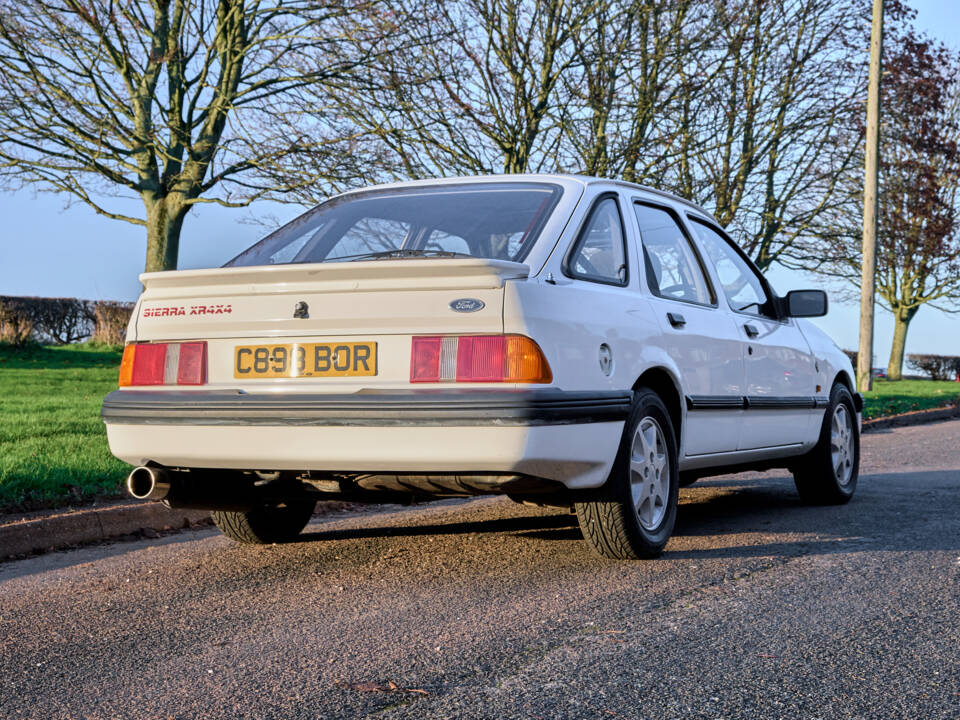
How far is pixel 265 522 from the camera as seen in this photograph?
5871mm

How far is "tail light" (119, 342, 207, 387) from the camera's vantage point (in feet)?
16.0

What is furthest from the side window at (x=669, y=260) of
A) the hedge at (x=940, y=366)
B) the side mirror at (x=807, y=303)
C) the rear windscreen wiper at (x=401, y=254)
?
the hedge at (x=940, y=366)

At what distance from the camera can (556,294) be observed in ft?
15.0

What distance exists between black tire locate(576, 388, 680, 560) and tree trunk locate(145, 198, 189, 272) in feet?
44.3

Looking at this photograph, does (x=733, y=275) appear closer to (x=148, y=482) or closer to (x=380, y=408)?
(x=380, y=408)

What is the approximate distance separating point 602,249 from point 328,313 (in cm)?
138

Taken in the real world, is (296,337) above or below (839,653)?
above

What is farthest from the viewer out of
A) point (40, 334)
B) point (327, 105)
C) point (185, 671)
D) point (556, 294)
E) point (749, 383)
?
point (40, 334)

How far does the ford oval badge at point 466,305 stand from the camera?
4.42 metres

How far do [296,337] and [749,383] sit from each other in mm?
2842

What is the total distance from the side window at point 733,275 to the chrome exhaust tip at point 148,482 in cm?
330

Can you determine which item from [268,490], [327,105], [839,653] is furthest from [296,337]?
[327,105]

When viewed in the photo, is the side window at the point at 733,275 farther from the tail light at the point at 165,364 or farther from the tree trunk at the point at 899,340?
the tree trunk at the point at 899,340

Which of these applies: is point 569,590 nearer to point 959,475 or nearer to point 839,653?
point 839,653
